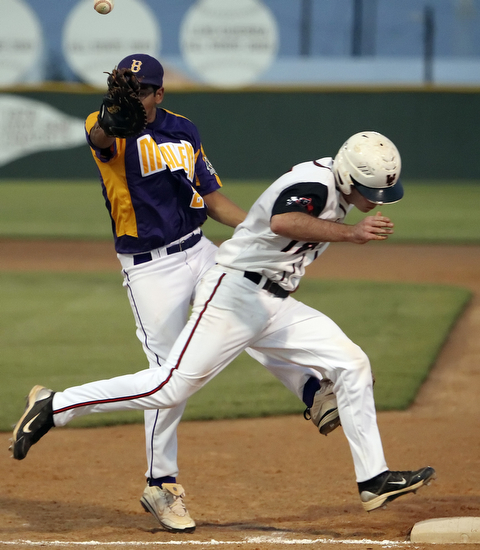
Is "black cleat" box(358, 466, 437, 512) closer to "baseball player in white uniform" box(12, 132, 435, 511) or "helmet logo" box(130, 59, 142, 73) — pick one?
"baseball player in white uniform" box(12, 132, 435, 511)

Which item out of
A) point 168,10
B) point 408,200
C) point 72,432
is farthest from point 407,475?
point 168,10

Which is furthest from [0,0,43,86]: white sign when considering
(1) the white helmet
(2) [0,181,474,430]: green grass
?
(1) the white helmet

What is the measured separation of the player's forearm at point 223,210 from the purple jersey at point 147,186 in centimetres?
22

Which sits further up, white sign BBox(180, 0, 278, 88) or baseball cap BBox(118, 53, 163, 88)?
baseball cap BBox(118, 53, 163, 88)

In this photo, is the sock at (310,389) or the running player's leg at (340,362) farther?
the sock at (310,389)

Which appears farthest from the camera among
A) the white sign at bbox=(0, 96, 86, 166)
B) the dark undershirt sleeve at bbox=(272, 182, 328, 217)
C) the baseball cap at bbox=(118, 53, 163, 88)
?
the white sign at bbox=(0, 96, 86, 166)

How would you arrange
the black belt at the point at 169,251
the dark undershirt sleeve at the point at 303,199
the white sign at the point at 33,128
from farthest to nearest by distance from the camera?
the white sign at the point at 33,128 < the black belt at the point at 169,251 < the dark undershirt sleeve at the point at 303,199

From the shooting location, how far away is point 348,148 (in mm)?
3174

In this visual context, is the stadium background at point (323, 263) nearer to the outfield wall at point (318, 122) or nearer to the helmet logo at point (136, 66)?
the outfield wall at point (318, 122)

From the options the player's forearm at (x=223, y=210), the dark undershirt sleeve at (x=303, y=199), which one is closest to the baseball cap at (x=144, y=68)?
the player's forearm at (x=223, y=210)

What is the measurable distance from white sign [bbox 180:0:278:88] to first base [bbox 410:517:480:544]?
1799 cm

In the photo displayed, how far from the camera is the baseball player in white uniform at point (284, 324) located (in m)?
3.12

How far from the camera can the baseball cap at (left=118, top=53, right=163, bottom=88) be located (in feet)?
11.4

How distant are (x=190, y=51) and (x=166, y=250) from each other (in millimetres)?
17979
